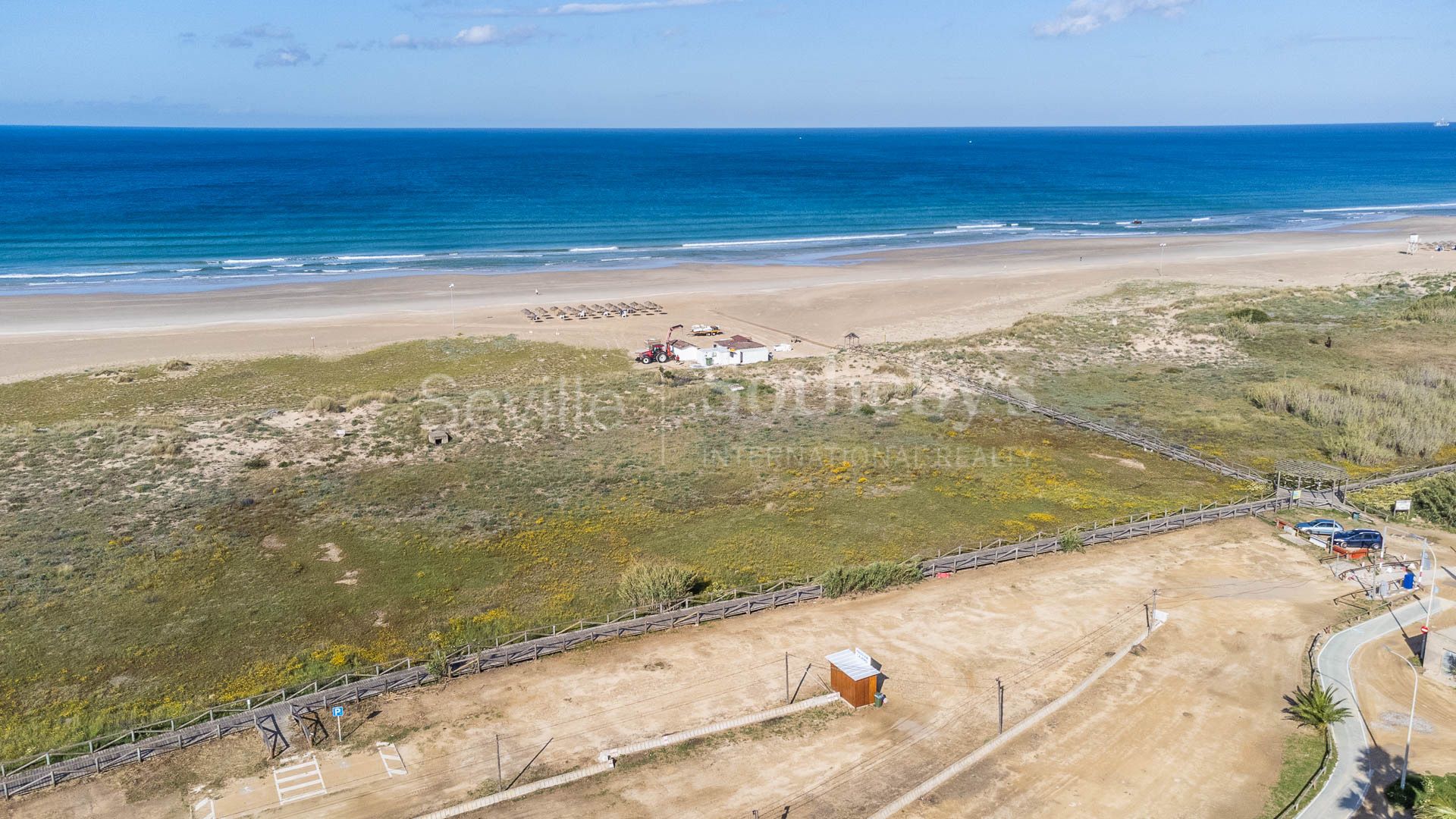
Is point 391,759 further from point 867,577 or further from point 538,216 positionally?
point 538,216

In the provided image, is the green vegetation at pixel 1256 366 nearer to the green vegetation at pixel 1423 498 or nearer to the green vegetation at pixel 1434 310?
the green vegetation at pixel 1434 310

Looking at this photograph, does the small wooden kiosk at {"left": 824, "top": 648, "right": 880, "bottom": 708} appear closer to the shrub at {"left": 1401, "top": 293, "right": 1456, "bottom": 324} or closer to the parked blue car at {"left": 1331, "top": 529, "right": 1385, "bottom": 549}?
the parked blue car at {"left": 1331, "top": 529, "right": 1385, "bottom": 549}

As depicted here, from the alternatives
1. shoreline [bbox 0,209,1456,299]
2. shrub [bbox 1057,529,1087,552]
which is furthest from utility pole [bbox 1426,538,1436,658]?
shoreline [bbox 0,209,1456,299]

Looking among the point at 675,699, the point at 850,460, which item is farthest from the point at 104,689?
the point at 850,460

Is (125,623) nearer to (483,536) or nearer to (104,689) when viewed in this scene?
(104,689)

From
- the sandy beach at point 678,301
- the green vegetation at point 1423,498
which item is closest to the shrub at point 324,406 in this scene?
the sandy beach at point 678,301

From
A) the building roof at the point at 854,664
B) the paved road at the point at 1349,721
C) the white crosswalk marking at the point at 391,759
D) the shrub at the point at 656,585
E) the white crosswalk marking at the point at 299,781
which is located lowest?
the white crosswalk marking at the point at 391,759
